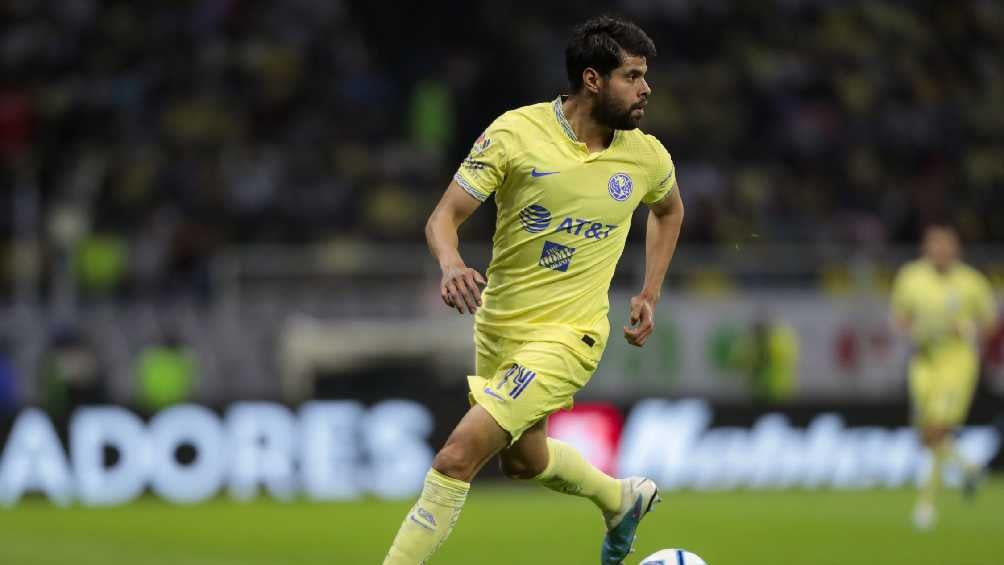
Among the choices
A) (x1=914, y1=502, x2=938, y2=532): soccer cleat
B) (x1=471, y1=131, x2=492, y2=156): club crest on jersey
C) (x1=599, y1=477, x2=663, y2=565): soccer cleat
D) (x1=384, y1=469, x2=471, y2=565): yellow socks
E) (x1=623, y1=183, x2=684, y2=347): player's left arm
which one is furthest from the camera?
(x1=914, y1=502, x2=938, y2=532): soccer cleat

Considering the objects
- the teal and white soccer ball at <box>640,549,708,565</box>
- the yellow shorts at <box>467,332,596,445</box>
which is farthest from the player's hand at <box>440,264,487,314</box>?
the teal and white soccer ball at <box>640,549,708,565</box>

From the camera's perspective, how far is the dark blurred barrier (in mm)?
14883

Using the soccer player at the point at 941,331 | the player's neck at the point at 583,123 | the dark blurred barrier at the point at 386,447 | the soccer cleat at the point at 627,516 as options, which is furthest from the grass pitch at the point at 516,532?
the player's neck at the point at 583,123

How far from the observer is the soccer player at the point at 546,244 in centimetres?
673

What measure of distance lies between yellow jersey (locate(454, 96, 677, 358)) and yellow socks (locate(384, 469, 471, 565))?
2.34 feet

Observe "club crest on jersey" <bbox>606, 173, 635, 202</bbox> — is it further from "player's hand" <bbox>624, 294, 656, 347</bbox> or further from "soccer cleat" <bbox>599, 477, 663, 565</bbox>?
"soccer cleat" <bbox>599, 477, 663, 565</bbox>

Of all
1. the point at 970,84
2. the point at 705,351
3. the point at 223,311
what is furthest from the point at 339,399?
the point at 970,84

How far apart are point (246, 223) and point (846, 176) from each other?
746 cm

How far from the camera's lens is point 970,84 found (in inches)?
915

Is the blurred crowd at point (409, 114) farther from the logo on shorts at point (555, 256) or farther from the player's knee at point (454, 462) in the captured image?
the player's knee at point (454, 462)

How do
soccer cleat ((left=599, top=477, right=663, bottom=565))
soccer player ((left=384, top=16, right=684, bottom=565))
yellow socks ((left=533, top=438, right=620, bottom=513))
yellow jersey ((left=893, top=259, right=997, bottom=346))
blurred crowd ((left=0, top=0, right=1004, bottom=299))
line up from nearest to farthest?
soccer player ((left=384, top=16, right=684, bottom=565)) < yellow socks ((left=533, top=438, right=620, bottom=513)) < soccer cleat ((left=599, top=477, right=663, bottom=565)) < yellow jersey ((left=893, top=259, right=997, bottom=346)) < blurred crowd ((left=0, top=0, right=1004, bottom=299))

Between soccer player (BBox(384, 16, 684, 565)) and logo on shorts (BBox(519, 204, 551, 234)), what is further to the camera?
logo on shorts (BBox(519, 204, 551, 234))

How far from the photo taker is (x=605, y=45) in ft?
22.8

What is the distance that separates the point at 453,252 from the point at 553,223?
0.69 metres
